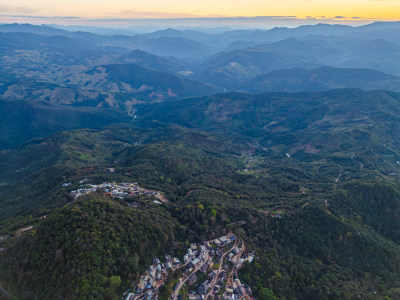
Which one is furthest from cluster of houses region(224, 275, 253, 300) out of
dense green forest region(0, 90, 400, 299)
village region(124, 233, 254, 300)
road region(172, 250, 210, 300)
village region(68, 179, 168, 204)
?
village region(68, 179, 168, 204)

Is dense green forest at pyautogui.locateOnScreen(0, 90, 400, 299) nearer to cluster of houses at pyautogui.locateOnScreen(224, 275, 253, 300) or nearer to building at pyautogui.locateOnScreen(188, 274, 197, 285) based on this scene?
cluster of houses at pyautogui.locateOnScreen(224, 275, 253, 300)

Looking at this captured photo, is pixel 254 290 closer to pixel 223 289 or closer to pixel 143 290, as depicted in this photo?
pixel 223 289

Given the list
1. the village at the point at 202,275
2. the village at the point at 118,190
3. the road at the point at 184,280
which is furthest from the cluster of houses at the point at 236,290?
the village at the point at 118,190

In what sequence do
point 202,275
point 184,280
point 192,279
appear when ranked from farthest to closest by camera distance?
point 202,275, point 192,279, point 184,280

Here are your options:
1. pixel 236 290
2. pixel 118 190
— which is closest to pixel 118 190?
pixel 118 190

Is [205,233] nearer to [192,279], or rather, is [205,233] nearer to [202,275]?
[202,275]

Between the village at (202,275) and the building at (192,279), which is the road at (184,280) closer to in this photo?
the village at (202,275)

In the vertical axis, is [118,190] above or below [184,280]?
below
